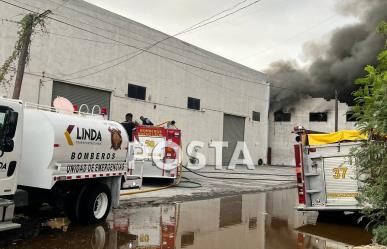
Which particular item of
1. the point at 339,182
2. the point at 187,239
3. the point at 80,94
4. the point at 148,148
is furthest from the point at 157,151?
the point at 80,94

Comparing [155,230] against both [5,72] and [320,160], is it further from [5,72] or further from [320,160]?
[5,72]

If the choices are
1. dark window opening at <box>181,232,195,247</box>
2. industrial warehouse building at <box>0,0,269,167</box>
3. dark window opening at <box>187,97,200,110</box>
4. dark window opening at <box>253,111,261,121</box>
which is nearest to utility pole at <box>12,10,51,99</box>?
industrial warehouse building at <box>0,0,269,167</box>

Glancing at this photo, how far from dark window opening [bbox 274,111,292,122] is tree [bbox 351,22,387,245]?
1448 inches

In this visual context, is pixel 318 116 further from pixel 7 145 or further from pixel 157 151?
pixel 7 145

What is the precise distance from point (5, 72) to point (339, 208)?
15050 millimetres

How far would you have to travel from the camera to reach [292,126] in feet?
135

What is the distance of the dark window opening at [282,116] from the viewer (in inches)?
1623

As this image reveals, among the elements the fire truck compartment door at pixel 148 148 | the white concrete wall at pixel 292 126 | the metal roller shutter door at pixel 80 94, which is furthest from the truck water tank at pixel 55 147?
the white concrete wall at pixel 292 126

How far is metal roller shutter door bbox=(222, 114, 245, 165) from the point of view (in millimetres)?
34000

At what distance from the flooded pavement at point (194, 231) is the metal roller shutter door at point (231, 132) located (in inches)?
899

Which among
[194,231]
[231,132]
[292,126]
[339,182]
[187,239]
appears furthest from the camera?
[292,126]

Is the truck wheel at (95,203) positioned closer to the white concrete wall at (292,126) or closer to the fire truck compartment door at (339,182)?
the fire truck compartment door at (339,182)

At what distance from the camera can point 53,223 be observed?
7562mm

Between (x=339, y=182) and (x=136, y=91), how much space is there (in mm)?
17891
